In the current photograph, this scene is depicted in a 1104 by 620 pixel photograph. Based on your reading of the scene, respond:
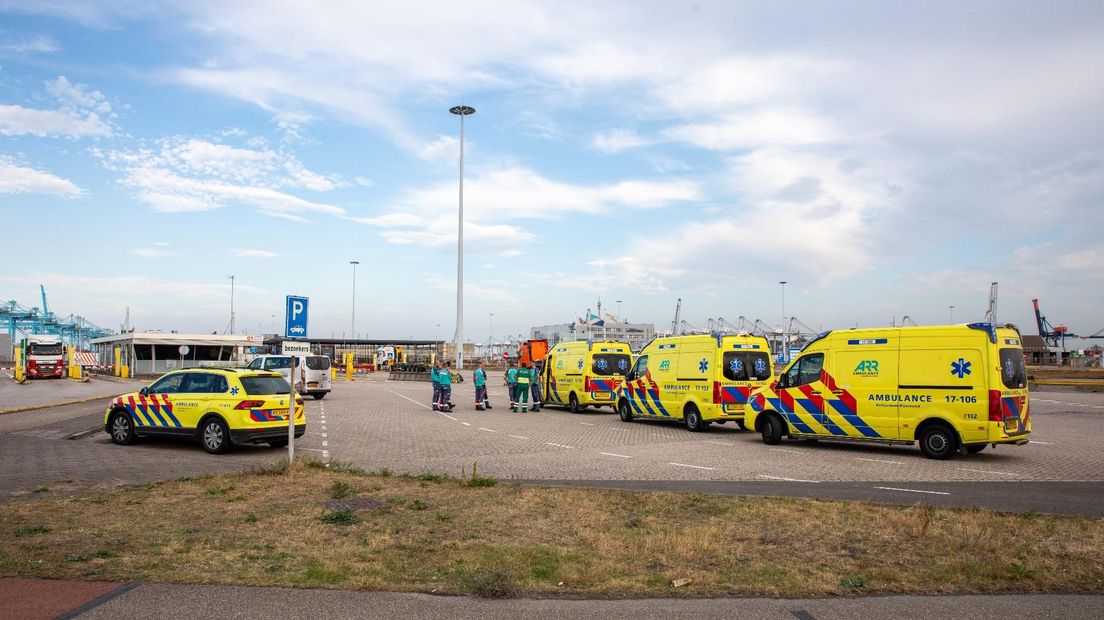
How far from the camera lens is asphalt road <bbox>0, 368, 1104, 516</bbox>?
35.4ft

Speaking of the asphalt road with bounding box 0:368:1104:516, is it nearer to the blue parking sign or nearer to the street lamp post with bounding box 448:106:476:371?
the blue parking sign

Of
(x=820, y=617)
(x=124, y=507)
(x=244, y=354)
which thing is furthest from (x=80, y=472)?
(x=244, y=354)

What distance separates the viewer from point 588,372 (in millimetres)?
25969

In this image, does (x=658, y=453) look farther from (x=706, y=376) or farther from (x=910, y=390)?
(x=706, y=376)

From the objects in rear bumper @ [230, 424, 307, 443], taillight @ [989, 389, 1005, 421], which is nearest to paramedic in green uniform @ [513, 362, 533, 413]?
rear bumper @ [230, 424, 307, 443]

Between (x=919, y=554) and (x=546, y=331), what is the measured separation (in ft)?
367

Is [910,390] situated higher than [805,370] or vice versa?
[805,370]

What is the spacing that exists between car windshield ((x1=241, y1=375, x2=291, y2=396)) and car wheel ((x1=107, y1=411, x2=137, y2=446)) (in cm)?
275

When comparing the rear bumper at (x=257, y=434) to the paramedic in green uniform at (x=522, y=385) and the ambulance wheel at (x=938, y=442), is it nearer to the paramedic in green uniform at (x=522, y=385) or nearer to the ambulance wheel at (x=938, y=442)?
the ambulance wheel at (x=938, y=442)

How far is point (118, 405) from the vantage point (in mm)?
15812

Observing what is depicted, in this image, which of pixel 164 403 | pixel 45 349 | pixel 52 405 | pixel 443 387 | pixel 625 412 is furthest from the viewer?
pixel 45 349

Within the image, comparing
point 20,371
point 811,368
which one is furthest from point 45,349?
point 811,368

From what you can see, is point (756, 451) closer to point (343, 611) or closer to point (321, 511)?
point (321, 511)

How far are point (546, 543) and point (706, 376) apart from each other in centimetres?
1269
